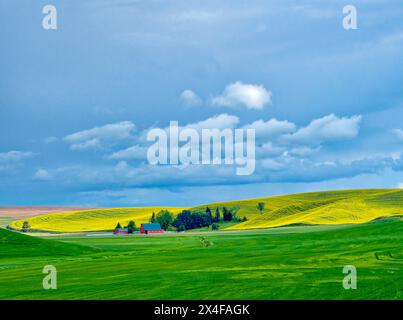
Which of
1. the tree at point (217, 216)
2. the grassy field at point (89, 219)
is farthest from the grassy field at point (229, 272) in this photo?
the grassy field at point (89, 219)

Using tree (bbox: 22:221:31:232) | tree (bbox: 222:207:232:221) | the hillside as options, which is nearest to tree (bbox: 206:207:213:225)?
tree (bbox: 222:207:232:221)

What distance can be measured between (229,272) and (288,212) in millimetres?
86877

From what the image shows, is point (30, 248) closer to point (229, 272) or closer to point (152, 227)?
point (229, 272)

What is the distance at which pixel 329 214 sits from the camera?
10706 cm

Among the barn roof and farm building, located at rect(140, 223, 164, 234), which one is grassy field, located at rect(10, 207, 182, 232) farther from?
farm building, located at rect(140, 223, 164, 234)

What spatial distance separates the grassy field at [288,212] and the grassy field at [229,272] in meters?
42.8

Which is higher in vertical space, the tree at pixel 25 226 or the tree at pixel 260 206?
the tree at pixel 260 206

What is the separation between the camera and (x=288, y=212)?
124m

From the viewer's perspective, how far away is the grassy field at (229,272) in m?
31.2

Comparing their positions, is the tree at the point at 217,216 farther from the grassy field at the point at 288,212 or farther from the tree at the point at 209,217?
the grassy field at the point at 288,212

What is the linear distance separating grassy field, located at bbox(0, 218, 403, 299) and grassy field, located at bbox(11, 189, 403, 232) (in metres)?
42.8

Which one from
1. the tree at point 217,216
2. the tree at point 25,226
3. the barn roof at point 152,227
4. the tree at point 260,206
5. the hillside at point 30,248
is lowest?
the hillside at point 30,248
